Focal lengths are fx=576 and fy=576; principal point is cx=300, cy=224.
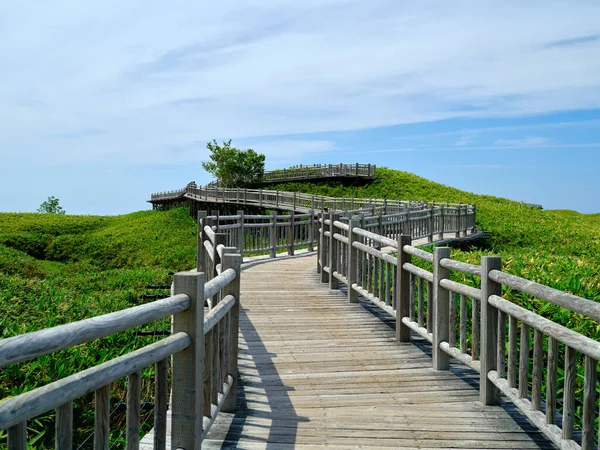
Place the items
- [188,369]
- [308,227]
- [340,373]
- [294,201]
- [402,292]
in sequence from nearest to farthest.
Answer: [188,369] < [340,373] < [402,292] < [308,227] < [294,201]

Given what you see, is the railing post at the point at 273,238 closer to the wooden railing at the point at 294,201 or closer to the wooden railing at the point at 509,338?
the wooden railing at the point at 509,338

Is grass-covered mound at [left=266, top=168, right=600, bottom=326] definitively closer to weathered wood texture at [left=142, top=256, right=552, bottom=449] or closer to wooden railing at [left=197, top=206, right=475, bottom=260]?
wooden railing at [left=197, top=206, right=475, bottom=260]

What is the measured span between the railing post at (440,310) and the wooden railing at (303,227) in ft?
9.04

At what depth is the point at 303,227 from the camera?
2191 centimetres

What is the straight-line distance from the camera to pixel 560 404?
6.24 m

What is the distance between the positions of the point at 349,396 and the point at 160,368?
2.72m

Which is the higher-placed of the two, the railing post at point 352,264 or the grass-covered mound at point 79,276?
the railing post at point 352,264

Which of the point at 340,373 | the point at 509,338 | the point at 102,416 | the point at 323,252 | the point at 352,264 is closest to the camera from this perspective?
the point at 102,416

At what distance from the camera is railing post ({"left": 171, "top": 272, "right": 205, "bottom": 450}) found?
3.50 meters

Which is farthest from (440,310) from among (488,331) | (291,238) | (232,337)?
(291,238)

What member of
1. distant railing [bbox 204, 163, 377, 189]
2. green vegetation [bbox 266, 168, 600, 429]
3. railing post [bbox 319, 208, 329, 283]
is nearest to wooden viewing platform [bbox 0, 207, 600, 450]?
green vegetation [bbox 266, 168, 600, 429]

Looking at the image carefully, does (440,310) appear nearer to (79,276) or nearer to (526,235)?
(79,276)

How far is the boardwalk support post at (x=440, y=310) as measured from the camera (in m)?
6.27

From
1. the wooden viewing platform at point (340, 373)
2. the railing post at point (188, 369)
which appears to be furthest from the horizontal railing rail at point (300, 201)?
the railing post at point (188, 369)
